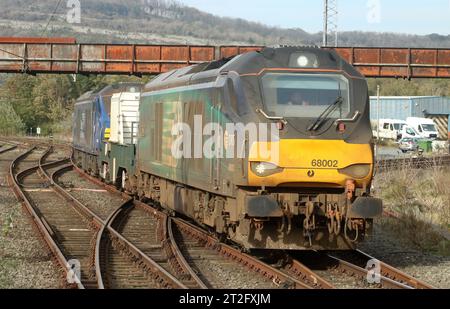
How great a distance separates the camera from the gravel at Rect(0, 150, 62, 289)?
1080 cm

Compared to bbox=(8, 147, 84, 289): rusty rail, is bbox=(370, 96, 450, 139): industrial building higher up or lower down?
higher up

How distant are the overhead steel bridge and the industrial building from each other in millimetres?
35594

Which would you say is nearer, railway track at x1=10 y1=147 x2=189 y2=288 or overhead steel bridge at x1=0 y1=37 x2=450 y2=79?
railway track at x1=10 y1=147 x2=189 y2=288

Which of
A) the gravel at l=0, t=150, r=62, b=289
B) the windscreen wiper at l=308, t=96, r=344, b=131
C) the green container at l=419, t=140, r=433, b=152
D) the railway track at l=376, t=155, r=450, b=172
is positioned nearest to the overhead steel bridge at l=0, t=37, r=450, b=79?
the railway track at l=376, t=155, r=450, b=172

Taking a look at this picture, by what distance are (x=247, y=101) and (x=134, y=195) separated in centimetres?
1041

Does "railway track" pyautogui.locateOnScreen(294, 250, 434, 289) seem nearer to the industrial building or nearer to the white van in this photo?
the white van

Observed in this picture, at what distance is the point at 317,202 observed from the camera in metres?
11.3

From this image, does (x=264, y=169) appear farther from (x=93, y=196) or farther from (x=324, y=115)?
(x=93, y=196)

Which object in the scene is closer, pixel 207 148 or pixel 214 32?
pixel 207 148

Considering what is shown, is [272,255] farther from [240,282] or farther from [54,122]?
[54,122]

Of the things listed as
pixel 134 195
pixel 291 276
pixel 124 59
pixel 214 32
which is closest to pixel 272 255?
pixel 291 276

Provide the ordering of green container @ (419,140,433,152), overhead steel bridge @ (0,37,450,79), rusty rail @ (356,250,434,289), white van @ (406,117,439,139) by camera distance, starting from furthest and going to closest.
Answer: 1. white van @ (406,117,439,139)
2. green container @ (419,140,433,152)
3. overhead steel bridge @ (0,37,450,79)
4. rusty rail @ (356,250,434,289)

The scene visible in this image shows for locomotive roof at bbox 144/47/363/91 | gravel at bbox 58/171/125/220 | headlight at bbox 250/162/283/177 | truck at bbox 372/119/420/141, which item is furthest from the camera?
truck at bbox 372/119/420/141
